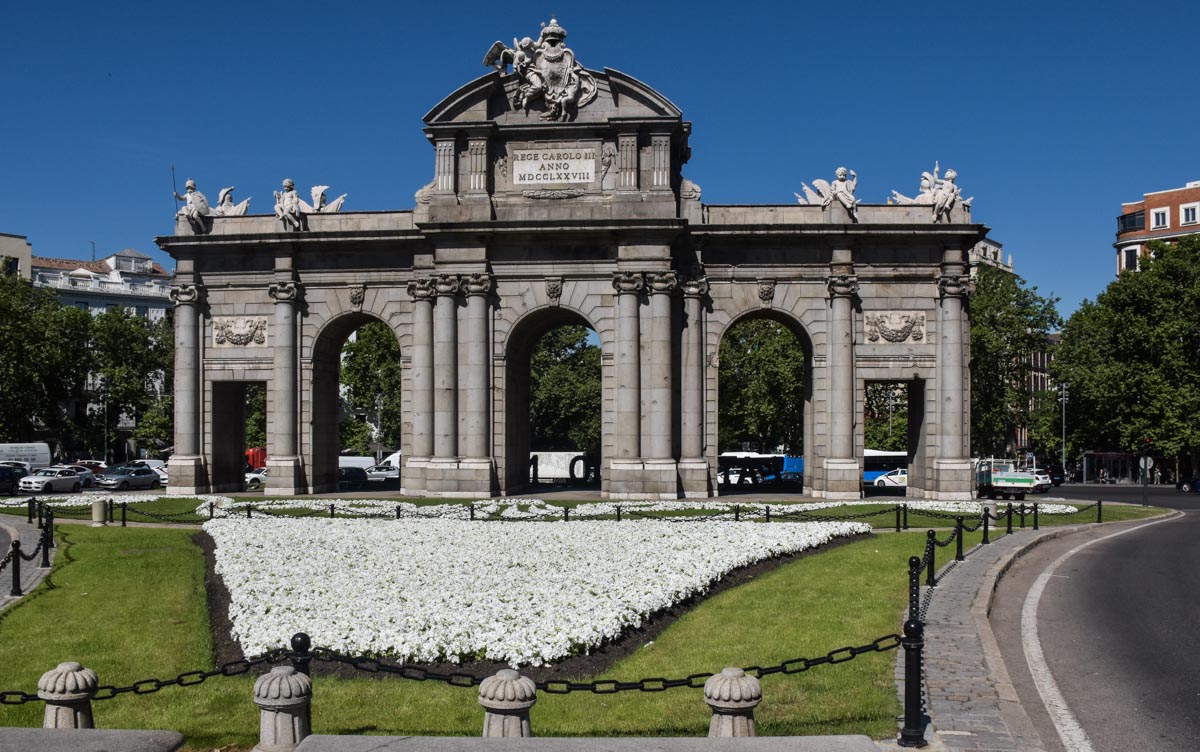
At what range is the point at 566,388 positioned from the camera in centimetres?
9025

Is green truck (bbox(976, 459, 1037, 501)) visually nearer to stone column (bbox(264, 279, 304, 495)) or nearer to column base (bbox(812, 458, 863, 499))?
column base (bbox(812, 458, 863, 499))

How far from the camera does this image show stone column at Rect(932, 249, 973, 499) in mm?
42250

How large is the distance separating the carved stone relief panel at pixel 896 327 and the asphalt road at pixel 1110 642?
57.6ft

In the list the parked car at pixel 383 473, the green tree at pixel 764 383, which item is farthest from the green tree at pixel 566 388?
the parked car at pixel 383 473

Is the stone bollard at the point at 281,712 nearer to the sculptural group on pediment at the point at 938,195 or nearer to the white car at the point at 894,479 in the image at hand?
the sculptural group on pediment at the point at 938,195

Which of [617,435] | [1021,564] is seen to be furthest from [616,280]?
[1021,564]

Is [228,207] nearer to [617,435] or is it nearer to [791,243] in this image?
[617,435]

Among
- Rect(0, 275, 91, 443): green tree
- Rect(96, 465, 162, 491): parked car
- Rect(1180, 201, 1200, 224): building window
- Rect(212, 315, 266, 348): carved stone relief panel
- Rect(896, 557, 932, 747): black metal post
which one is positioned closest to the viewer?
Rect(896, 557, 932, 747): black metal post

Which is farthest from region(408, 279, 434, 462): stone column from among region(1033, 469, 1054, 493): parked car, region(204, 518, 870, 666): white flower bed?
region(1033, 469, 1054, 493): parked car

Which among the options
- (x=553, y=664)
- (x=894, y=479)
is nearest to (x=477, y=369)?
(x=894, y=479)

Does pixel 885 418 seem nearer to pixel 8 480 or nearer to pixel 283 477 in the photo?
pixel 283 477

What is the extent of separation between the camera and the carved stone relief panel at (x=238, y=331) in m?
45.9

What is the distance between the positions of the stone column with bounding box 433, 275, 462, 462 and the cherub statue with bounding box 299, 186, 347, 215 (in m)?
6.97

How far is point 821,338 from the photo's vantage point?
4328 centimetres
